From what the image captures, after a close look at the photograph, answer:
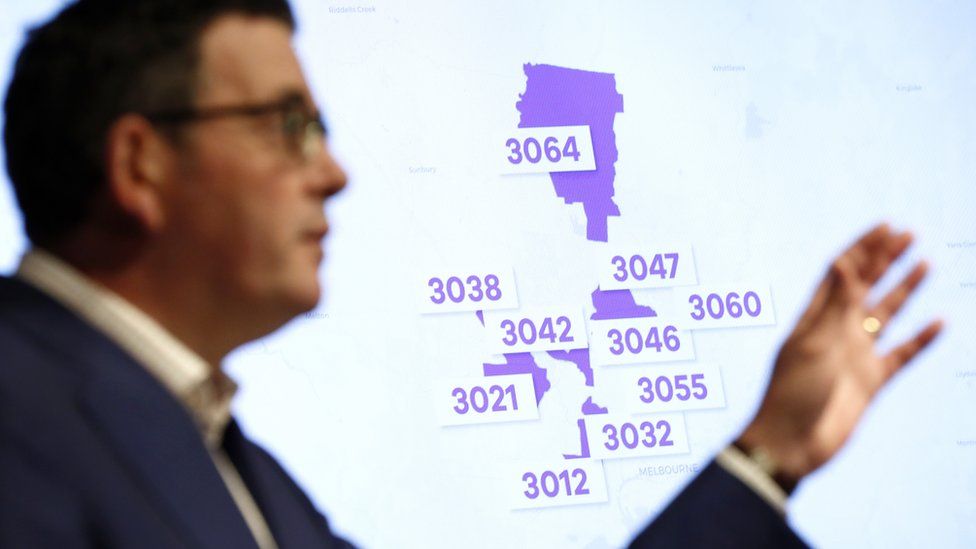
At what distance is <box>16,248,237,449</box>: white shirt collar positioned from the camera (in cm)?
80

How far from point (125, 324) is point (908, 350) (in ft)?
1.79

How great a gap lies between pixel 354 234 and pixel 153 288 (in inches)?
41.8

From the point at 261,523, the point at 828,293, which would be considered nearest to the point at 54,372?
the point at 261,523

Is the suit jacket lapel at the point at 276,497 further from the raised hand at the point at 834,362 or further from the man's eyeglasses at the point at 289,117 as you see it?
the raised hand at the point at 834,362

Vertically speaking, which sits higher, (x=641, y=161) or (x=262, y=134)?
(x=262, y=134)

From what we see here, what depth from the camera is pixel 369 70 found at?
196 centimetres

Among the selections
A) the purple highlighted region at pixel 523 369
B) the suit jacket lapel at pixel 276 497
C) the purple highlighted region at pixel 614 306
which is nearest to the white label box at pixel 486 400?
the purple highlighted region at pixel 523 369

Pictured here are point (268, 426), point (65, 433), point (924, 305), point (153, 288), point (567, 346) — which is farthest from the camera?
point (924, 305)

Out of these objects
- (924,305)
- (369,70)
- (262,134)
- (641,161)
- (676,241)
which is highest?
(262,134)

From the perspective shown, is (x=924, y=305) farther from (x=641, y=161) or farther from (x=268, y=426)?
(x=268, y=426)

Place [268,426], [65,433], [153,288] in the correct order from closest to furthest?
[65,433]
[153,288]
[268,426]

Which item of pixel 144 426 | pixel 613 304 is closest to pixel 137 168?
pixel 144 426

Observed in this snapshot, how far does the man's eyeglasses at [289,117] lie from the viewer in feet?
2.87

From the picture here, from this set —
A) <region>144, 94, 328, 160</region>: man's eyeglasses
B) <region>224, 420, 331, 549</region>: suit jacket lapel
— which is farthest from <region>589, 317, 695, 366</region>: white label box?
<region>144, 94, 328, 160</region>: man's eyeglasses
